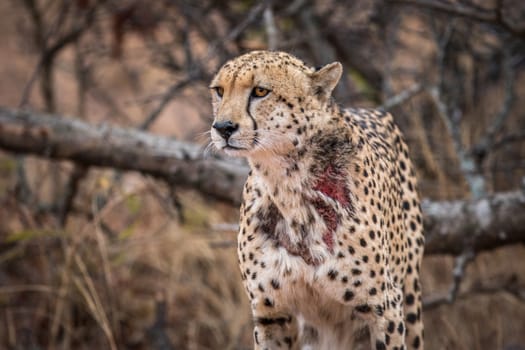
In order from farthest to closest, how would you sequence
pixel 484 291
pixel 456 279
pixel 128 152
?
pixel 128 152 < pixel 484 291 < pixel 456 279

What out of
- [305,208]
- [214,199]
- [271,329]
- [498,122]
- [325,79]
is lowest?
[271,329]

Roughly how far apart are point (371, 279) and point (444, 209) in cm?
182

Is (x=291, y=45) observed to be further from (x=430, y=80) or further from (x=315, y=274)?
(x=315, y=274)

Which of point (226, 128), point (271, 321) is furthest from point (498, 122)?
point (226, 128)

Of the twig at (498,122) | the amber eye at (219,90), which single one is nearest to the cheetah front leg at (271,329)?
the amber eye at (219,90)

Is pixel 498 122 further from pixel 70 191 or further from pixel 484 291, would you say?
pixel 70 191

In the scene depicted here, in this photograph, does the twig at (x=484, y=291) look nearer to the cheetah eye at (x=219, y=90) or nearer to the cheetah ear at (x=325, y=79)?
the cheetah ear at (x=325, y=79)

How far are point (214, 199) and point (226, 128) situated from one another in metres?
3.00

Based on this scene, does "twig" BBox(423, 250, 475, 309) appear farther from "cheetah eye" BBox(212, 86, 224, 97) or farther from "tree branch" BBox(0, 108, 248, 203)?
"cheetah eye" BBox(212, 86, 224, 97)

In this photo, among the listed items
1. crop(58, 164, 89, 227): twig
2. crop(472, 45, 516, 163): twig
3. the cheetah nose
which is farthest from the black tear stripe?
crop(58, 164, 89, 227): twig

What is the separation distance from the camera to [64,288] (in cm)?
548

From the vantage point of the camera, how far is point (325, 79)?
123 inches

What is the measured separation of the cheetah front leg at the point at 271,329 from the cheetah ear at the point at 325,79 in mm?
896

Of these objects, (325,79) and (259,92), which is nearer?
(259,92)
